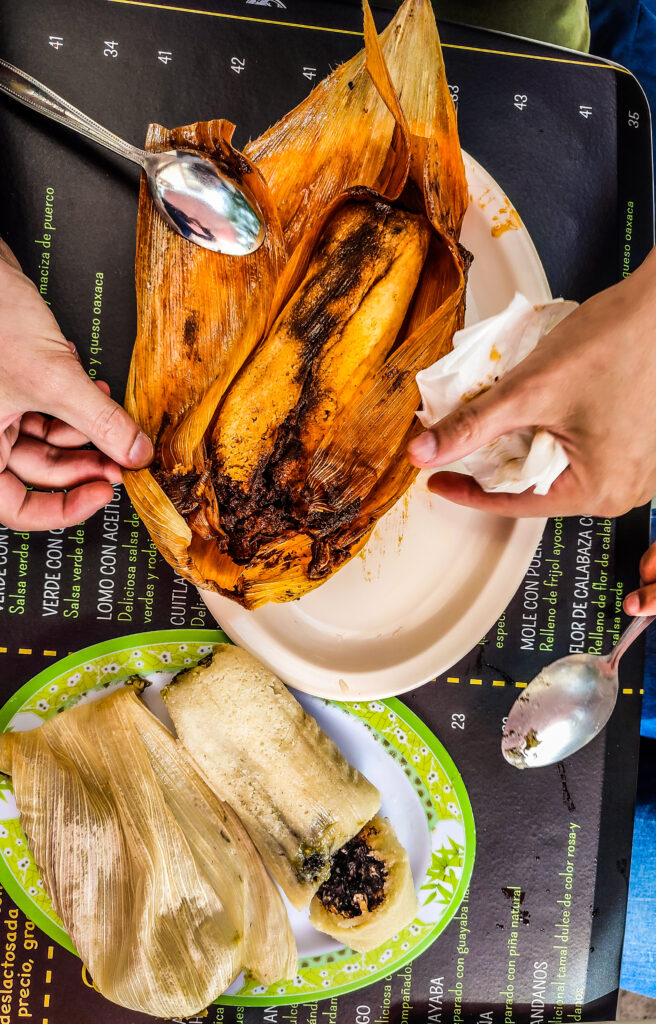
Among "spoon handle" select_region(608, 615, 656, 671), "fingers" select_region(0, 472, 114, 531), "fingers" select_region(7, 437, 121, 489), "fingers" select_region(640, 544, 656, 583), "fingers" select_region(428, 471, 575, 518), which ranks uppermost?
"fingers" select_region(428, 471, 575, 518)

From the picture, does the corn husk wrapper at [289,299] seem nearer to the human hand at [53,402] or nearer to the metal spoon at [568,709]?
the human hand at [53,402]

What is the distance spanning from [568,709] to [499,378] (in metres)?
0.65

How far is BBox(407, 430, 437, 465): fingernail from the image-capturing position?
2.73 ft

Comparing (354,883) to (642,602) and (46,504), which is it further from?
(46,504)

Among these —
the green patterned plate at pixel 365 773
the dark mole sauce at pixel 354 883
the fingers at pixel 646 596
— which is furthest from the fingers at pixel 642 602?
the dark mole sauce at pixel 354 883

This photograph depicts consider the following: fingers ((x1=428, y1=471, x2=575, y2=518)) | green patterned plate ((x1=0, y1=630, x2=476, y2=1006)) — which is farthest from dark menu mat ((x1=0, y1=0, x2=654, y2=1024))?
fingers ((x1=428, y1=471, x2=575, y2=518))

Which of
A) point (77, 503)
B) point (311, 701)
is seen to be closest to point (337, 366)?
point (77, 503)

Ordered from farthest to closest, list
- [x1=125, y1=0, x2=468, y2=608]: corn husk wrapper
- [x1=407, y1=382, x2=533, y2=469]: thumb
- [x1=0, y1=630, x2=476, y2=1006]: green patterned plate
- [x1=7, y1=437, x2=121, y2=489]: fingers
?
[x1=0, y1=630, x2=476, y2=1006]: green patterned plate < [x1=7, y1=437, x2=121, y2=489]: fingers < [x1=125, y1=0, x2=468, y2=608]: corn husk wrapper < [x1=407, y1=382, x2=533, y2=469]: thumb

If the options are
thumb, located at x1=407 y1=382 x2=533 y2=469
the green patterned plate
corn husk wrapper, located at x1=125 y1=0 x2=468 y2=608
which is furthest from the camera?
the green patterned plate

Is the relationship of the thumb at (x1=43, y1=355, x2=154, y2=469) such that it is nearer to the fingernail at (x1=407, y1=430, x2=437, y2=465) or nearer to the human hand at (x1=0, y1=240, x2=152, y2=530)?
the human hand at (x1=0, y1=240, x2=152, y2=530)

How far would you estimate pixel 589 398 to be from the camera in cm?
86

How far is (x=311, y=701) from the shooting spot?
3.80 ft

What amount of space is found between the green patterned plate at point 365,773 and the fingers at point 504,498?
17.2 inches

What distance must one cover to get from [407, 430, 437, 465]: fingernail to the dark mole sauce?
0.77 m
